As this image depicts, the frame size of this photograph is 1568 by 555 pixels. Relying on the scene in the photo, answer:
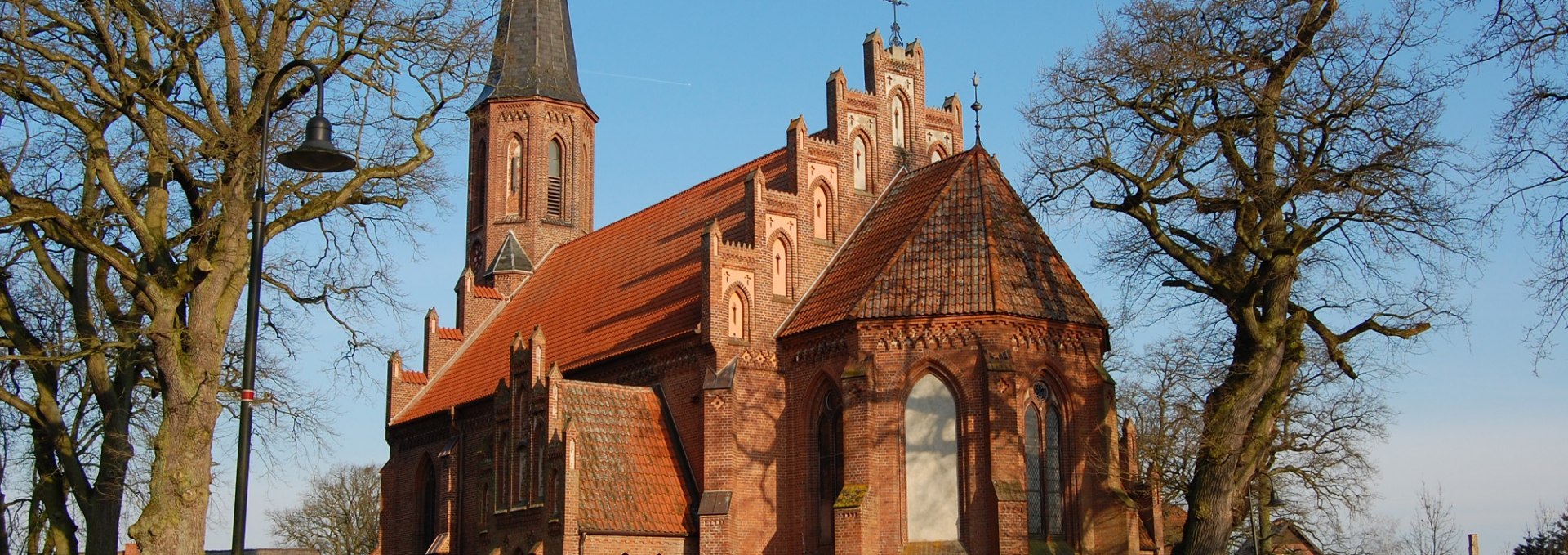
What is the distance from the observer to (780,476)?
29.5m

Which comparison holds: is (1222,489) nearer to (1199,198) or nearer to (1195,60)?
(1199,198)

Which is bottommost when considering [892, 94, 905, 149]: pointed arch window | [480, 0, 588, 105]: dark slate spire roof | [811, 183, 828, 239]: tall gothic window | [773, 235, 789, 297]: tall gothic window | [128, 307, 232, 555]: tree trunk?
[128, 307, 232, 555]: tree trunk

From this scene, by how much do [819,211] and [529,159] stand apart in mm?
14658

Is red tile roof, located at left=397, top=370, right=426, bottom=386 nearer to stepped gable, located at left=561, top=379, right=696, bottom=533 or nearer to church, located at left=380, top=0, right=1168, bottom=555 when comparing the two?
church, located at left=380, top=0, right=1168, bottom=555

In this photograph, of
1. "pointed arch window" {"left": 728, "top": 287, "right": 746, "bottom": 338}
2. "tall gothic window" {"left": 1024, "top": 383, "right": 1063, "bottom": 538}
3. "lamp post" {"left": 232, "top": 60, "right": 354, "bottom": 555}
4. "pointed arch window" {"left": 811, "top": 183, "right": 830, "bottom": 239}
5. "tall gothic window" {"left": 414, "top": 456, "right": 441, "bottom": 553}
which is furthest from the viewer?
"tall gothic window" {"left": 414, "top": 456, "right": 441, "bottom": 553}

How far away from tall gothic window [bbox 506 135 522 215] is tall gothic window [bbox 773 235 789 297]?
15.3 meters

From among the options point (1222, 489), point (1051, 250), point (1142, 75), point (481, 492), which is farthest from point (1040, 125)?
point (481, 492)

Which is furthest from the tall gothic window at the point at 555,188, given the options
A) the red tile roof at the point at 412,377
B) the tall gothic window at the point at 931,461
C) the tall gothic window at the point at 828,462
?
the tall gothic window at the point at 931,461

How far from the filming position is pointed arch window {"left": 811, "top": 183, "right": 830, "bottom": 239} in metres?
31.7

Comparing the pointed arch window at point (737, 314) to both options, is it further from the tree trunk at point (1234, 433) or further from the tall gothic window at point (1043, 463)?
the tree trunk at point (1234, 433)

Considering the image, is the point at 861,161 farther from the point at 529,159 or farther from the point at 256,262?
the point at 256,262

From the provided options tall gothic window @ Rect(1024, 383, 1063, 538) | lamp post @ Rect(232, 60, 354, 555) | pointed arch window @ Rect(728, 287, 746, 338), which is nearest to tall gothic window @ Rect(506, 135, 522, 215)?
pointed arch window @ Rect(728, 287, 746, 338)

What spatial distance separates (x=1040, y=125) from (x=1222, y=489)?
5588 millimetres

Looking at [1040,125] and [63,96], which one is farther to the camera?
[1040,125]
